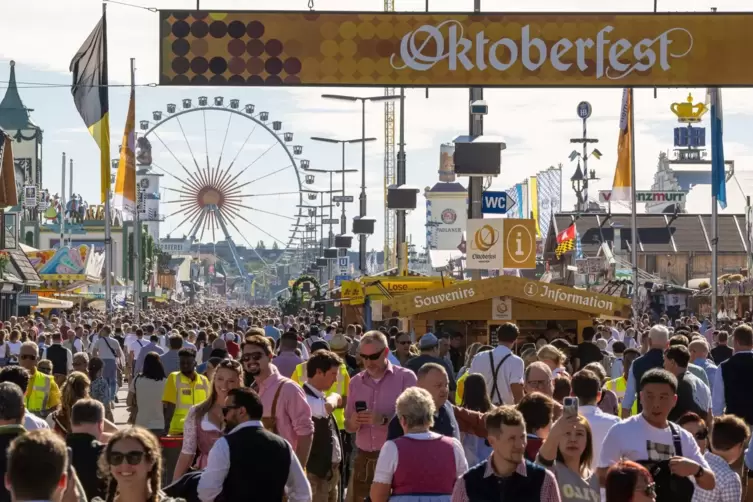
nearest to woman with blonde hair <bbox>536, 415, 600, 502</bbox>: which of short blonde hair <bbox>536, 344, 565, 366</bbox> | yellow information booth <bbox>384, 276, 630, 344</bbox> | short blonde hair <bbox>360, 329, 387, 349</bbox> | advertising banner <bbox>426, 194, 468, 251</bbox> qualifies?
short blonde hair <bbox>360, 329, 387, 349</bbox>

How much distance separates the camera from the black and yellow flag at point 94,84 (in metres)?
23.7

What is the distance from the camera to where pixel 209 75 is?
18703mm

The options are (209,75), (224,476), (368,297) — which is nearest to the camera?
(224,476)

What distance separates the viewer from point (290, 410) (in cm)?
942

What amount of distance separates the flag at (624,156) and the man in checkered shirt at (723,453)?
2595 cm

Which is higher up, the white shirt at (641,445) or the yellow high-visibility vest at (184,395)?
the white shirt at (641,445)

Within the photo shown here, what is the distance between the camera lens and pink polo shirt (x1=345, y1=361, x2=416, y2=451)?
10.1 m

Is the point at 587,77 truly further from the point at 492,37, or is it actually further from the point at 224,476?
the point at 224,476

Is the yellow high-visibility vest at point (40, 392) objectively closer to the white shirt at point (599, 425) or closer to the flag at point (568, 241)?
the white shirt at point (599, 425)

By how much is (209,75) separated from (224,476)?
39.5 ft

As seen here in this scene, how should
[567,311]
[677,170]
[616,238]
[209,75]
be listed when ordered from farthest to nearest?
[677,170], [616,238], [567,311], [209,75]

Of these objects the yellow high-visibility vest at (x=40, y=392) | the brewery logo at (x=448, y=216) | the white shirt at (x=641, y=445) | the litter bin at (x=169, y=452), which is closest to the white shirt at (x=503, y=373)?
the litter bin at (x=169, y=452)

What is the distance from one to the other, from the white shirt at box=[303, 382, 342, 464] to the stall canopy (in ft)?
40.9

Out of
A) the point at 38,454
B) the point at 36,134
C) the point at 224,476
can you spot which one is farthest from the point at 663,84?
the point at 36,134
